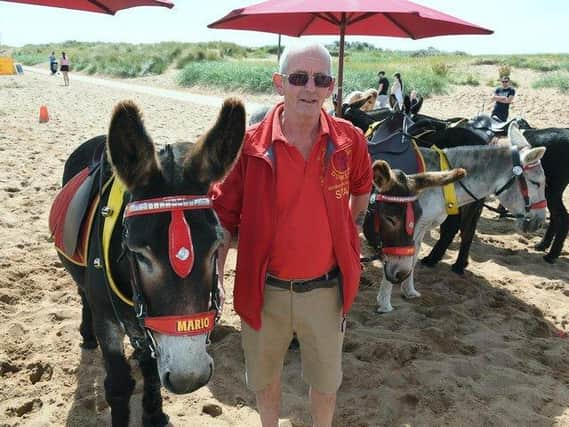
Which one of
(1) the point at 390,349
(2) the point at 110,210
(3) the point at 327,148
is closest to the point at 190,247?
(2) the point at 110,210

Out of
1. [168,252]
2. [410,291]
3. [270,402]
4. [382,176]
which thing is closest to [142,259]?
[168,252]

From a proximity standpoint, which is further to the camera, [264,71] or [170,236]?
[264,71]

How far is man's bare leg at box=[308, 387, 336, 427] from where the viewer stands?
105 inches

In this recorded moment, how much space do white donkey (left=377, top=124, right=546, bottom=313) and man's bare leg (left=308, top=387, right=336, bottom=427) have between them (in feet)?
7.56

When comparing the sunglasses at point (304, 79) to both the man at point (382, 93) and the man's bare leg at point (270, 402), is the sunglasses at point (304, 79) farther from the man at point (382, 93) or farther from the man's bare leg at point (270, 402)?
the man at point (382, 93)

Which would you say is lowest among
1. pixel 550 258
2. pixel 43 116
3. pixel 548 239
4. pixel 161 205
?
pixel 550 258

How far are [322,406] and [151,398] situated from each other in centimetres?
115

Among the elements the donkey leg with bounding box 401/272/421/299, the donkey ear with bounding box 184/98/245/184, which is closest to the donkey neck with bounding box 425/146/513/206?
the donkey leg with bounding box 401/272/421/299

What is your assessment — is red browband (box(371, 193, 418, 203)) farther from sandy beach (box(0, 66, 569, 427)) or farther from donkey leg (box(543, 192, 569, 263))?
donkey leg (box(543, 192, 569, 263))

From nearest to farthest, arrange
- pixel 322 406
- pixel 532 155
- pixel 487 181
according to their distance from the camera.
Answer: pixel 322 406 < pixel 532 155 < pixel 487 181

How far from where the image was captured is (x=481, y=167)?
5160 millimetres

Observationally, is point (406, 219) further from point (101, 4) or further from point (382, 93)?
point (382, 93)

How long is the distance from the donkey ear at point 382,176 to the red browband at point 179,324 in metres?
2.15

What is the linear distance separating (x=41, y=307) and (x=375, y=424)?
327 cm
